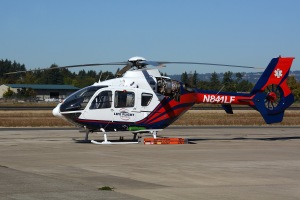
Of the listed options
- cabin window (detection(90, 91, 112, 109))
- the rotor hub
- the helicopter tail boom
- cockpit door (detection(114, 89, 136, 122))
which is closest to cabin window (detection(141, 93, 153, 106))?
cockpit door (detection(114, 89, 136, 122))

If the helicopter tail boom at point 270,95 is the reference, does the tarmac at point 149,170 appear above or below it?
below

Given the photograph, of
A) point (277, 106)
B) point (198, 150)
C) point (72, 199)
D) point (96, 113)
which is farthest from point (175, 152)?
point (72, 199)

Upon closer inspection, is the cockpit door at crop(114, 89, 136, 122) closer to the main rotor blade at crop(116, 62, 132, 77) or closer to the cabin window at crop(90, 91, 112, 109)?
the cabin window at crop(90, 91, 112, 109)

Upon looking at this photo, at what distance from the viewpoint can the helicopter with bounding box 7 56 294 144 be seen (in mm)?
26391

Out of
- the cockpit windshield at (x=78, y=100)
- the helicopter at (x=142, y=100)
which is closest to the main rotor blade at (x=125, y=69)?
the helicopter at (x=142, y=100)

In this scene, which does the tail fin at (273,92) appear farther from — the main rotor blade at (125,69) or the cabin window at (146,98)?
the main rotor blade at (125,69)

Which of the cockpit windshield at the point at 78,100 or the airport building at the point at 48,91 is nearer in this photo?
the cockpit windshield at the point at 78,100

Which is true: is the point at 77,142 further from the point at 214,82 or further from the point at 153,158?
the point at 214,82

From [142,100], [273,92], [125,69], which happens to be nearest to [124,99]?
[142,100]

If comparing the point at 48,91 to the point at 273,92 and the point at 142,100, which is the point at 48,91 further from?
the point at 142,100

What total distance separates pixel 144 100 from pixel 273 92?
6.29 m

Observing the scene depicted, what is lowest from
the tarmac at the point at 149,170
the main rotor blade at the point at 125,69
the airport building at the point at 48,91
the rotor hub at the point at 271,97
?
the tarmac at the point at 149,170

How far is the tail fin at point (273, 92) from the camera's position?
2945cm

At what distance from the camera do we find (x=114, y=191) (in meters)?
13.1
